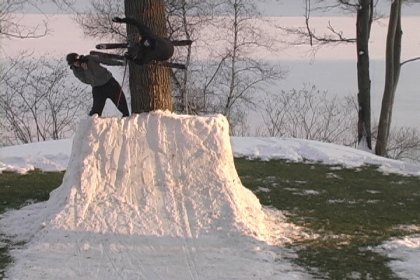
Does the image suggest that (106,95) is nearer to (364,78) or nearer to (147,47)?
(147,47)

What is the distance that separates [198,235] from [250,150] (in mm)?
6240

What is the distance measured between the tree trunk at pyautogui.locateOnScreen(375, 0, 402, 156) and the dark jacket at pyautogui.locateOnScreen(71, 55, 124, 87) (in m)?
11.9

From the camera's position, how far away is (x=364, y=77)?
17984 millimetres

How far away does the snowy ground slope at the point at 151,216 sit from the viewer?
17.6 ft

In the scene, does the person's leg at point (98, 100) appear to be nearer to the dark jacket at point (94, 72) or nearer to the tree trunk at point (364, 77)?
the dark jacket at point (94, 72)

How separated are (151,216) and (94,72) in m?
2.05

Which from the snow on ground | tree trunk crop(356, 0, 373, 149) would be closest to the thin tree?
tree trunk crop(356, 0, 373, 149)

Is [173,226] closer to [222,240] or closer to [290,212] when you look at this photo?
[222,240]

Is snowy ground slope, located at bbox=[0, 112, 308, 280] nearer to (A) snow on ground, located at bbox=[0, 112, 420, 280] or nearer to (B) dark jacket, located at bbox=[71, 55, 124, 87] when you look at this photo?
(A) snow on ground, located at bbox=[0, 112, 420, 280]

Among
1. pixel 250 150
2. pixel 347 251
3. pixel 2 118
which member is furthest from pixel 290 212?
pixel 2 118

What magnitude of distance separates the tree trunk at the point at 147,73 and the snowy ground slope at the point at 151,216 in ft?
0.81

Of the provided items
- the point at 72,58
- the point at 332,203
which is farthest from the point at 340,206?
the point at 72,58

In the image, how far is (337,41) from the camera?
2080 centimetres

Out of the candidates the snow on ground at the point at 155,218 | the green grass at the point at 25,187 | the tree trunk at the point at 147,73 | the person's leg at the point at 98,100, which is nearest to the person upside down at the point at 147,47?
the tree trunk at the point at 147,73
